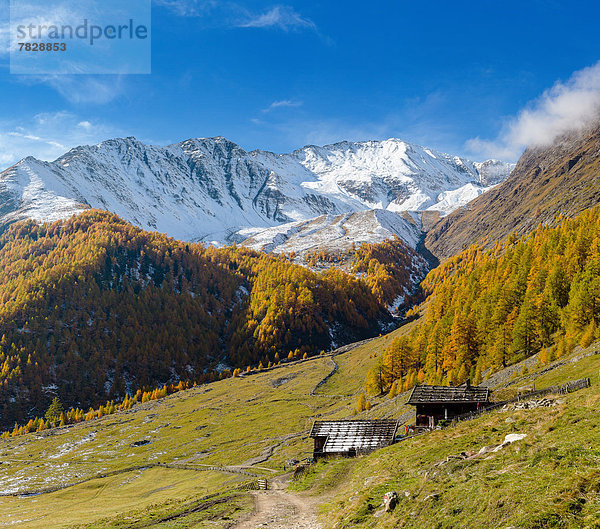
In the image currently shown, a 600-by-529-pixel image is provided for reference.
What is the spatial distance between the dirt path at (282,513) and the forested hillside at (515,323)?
1817 inches

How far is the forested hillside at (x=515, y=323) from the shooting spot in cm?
7025

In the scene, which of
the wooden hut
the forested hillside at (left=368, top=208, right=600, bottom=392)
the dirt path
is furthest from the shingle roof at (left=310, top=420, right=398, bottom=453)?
the forested hillside at (left=368, top=208, right=600, bottom=392)

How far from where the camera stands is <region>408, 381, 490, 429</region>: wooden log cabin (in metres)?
52.0

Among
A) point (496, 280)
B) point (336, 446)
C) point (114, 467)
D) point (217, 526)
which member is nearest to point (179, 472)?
point (114, 467)

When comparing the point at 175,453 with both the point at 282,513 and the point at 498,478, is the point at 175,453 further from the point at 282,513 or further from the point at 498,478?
the point at 498,478

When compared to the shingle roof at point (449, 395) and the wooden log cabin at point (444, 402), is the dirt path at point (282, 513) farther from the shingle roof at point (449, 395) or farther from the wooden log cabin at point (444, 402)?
the shingle roof at point (449, 395)

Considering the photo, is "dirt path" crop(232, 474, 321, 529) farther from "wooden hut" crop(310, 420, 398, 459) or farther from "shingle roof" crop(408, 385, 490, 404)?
"shingle roof" crop(408, 385, 490, 404)

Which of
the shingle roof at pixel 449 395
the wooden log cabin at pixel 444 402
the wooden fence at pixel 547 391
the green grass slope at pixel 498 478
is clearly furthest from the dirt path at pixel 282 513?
the shingle roof at pixel 449 395

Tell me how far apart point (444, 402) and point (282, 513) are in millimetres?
27995

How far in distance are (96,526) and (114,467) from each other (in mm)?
73858

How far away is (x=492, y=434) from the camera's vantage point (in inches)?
1214

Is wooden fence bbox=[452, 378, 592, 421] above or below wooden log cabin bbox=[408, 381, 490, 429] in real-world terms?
above

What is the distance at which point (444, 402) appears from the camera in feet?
177

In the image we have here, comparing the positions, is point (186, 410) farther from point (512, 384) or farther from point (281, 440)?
point (512, 384)
